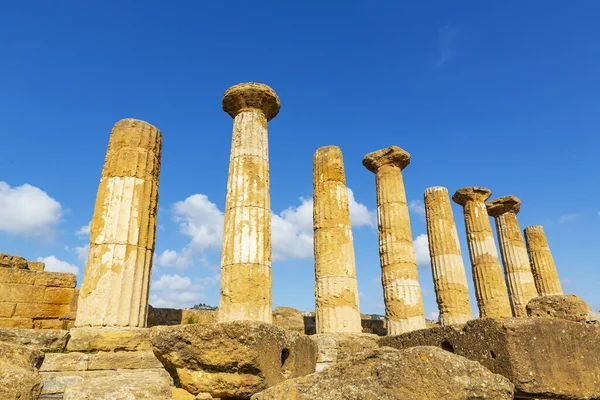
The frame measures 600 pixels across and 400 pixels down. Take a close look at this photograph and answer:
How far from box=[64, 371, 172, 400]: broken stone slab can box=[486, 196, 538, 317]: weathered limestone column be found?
1804 centimetres

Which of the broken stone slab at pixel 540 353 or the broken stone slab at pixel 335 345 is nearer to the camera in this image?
the broken stone slab at pixel 540 353

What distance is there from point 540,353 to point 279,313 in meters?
14.2

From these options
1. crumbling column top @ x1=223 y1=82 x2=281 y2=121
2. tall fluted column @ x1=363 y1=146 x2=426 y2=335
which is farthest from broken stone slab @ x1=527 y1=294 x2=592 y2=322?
tall fluted column @ x1=363 y1=146 x2=426 y2=335

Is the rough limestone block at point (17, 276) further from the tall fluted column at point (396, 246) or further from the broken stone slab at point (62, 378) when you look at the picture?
the tall fluted column at point (396, 246)

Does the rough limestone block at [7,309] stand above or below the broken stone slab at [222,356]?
above

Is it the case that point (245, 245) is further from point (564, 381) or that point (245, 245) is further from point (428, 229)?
point (428, 229)

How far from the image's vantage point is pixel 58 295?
32.1 ft

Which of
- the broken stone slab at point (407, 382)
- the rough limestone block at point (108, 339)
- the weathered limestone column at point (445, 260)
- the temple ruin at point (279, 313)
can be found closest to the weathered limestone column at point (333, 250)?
the temple ruin at point (279, 313)

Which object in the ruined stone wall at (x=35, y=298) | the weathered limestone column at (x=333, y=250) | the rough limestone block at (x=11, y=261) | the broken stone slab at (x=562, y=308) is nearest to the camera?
the broken stone slab at (x=562, y=308)

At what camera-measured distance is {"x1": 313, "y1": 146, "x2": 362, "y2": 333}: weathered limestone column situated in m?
12.0

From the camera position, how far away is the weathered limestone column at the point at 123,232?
26.2ft

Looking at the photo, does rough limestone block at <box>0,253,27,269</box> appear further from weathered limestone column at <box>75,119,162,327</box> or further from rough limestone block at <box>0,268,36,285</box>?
weathered limestone column at <box>75,119,162,327</box>

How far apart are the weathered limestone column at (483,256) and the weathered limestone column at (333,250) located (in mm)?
7729

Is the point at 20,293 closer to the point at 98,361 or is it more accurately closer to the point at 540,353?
the point at 98,361
